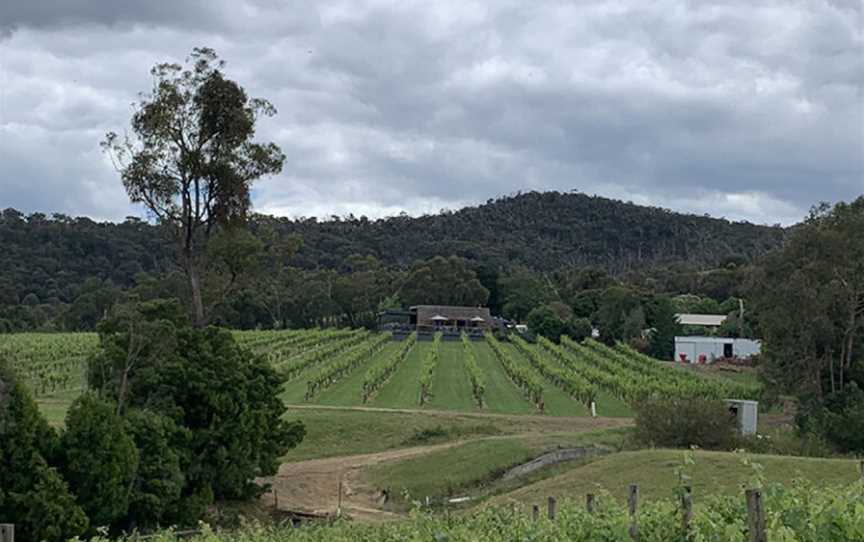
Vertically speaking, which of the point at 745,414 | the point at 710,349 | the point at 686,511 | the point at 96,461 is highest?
the point at 686,511

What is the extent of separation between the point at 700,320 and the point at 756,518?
88.3 metres

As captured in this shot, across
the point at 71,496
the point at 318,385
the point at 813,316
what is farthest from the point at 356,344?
the point at 71,496

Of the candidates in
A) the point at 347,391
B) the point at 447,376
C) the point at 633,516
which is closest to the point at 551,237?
the point at 447,376

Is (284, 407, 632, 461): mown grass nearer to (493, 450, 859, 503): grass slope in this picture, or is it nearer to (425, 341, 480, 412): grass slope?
(425, 341, 480, 412): grass slope

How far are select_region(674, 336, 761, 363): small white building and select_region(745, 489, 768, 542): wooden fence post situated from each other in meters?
67.0

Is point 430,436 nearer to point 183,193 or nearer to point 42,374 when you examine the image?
point 183,193

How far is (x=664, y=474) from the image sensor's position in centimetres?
2253

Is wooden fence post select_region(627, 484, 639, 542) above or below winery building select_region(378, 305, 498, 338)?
below

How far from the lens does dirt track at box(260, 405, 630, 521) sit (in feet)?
82.5

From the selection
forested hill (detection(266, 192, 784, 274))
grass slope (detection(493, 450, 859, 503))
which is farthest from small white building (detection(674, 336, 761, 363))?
forested hill (detection(266, 192, 784, 274))

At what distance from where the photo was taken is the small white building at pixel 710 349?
7175 centimetres

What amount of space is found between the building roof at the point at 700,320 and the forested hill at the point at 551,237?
192 feet

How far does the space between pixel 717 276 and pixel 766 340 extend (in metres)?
81.4

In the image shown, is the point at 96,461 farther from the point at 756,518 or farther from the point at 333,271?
the point at 333,271
